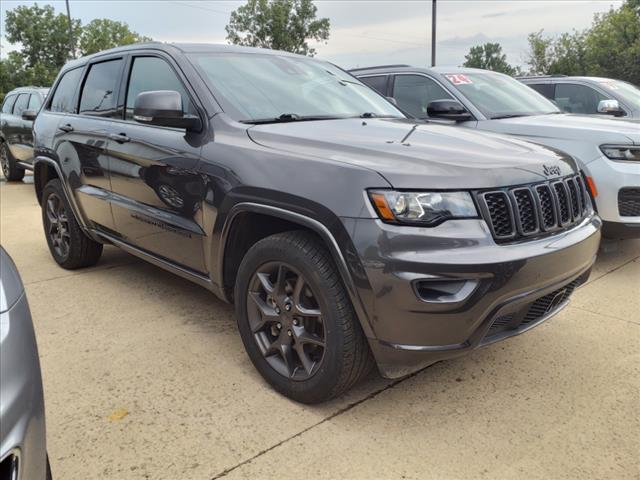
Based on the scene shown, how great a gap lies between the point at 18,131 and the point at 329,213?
9.98 meters

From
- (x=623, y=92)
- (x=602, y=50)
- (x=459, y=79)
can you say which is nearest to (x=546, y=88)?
(x=623, y=92)

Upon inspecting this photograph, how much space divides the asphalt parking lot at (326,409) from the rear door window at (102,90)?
147 centimetres

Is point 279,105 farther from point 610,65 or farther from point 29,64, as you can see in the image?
point 29,64

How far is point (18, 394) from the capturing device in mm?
1425

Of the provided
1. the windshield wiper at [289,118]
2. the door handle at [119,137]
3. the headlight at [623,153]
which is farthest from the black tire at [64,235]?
the headlight at [623,153]

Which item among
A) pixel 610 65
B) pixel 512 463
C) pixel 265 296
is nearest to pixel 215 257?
pixel 265 296

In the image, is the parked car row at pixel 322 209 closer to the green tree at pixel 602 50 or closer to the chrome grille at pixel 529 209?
the chrome grille at pixel 529 209

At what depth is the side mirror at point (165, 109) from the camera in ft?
9.59

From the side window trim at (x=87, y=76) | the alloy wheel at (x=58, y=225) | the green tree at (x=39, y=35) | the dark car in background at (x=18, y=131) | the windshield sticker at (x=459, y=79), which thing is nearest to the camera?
the side window trim at (x=87, y=76)

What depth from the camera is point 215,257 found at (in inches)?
117

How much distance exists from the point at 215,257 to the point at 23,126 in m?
8.84

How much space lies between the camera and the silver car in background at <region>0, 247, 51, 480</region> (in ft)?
4.55

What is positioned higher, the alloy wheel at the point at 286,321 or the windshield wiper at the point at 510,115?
the windshield wiper at the point at 510,115

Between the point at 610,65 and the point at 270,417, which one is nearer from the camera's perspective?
the point at 270,417
